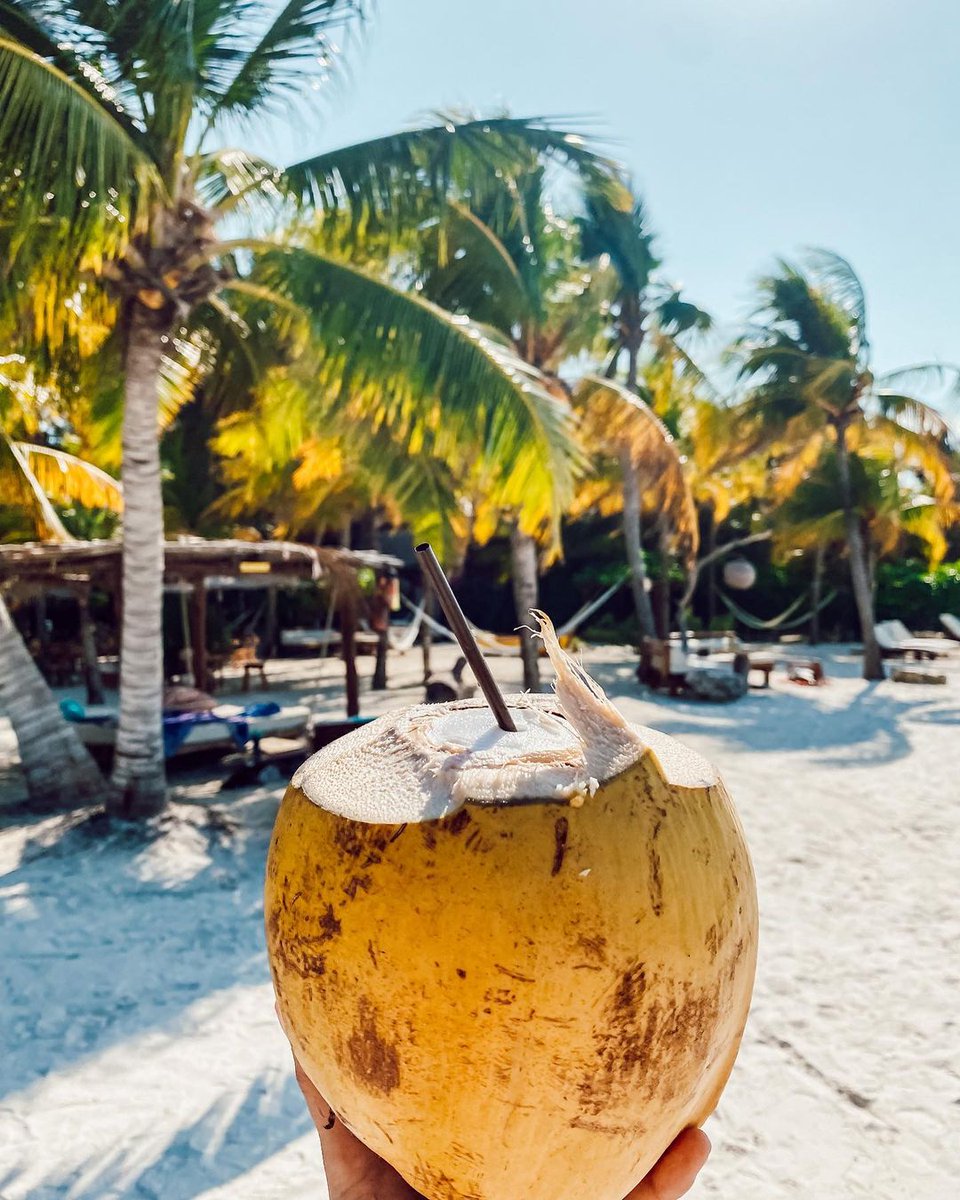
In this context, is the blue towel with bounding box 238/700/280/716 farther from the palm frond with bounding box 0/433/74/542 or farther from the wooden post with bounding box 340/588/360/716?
the palm frond with bounding box 0/433/74/542

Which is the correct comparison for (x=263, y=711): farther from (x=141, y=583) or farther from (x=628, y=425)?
(x=628, y=425)

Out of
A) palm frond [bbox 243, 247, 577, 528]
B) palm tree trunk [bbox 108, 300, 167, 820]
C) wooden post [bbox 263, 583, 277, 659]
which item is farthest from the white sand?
wooden post [bbox 263, 583, 277, 659]

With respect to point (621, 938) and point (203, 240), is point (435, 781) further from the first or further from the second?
point (203, 240)

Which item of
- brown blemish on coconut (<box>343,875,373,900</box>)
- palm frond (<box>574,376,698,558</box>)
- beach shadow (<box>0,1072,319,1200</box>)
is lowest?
beach shadow (<box>0,1072,319,1200</box>)

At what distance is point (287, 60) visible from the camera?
4996 millimetres

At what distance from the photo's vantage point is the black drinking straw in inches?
36.4

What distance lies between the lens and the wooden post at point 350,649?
8.58 metres

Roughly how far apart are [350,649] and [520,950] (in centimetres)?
799

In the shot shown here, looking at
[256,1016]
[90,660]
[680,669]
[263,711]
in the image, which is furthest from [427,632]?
[256,1016]

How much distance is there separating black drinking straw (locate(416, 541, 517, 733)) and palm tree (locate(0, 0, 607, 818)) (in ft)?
14.1

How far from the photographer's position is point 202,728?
22.2ft

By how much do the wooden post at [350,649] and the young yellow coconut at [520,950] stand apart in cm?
761

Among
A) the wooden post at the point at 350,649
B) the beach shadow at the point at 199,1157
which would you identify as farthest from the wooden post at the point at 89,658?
the beach shadow at the point at 199,1157

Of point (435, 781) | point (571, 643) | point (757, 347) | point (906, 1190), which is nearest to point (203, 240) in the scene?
point (435, 781)
